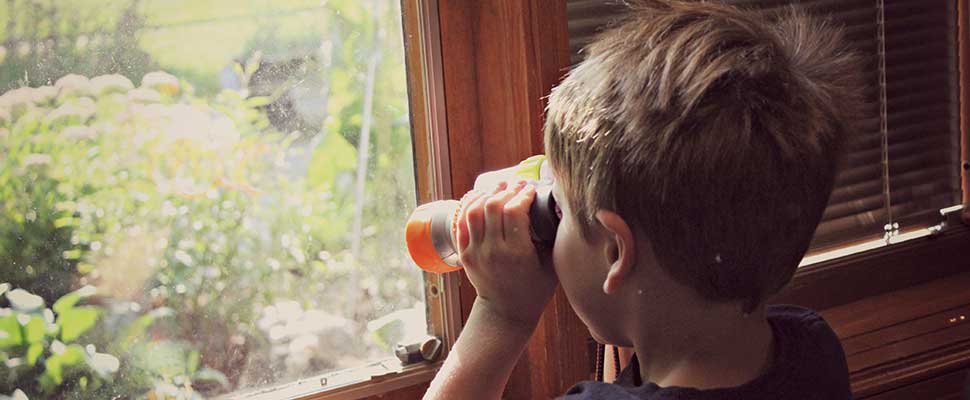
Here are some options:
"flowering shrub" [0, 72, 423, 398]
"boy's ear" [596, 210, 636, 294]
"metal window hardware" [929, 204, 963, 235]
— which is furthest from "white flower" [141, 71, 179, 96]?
"metal window hardware" [929, 204, 963, 235]

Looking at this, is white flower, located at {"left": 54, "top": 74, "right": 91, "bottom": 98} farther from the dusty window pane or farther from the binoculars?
the binoculars

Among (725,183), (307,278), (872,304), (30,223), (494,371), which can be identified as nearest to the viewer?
(725,183)

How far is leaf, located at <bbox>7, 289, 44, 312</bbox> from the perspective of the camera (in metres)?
1.20

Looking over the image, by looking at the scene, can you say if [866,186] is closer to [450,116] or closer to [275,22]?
[450,116]

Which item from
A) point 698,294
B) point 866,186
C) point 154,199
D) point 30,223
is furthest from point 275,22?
point 866,186

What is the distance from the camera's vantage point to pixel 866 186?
190 centimetres

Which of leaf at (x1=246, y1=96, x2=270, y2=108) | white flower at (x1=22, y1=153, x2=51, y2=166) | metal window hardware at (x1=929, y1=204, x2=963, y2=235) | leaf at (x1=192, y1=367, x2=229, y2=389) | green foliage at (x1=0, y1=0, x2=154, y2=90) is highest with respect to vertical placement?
green foliage at (x1=0, y1=0, x2=154, y2=90)

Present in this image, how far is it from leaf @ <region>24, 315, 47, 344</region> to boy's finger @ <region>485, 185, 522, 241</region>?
1.77ft

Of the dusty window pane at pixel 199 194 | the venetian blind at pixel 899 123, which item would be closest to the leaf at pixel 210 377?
the dusty window pane at pixel 199 194

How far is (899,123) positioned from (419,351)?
981 mm

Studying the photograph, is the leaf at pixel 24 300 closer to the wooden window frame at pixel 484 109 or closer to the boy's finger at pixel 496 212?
the wooden window frame at pixel 484 109

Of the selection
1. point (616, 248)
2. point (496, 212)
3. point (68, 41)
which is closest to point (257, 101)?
point (68, 41)

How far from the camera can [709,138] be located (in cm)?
81

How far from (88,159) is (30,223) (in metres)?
0.09
